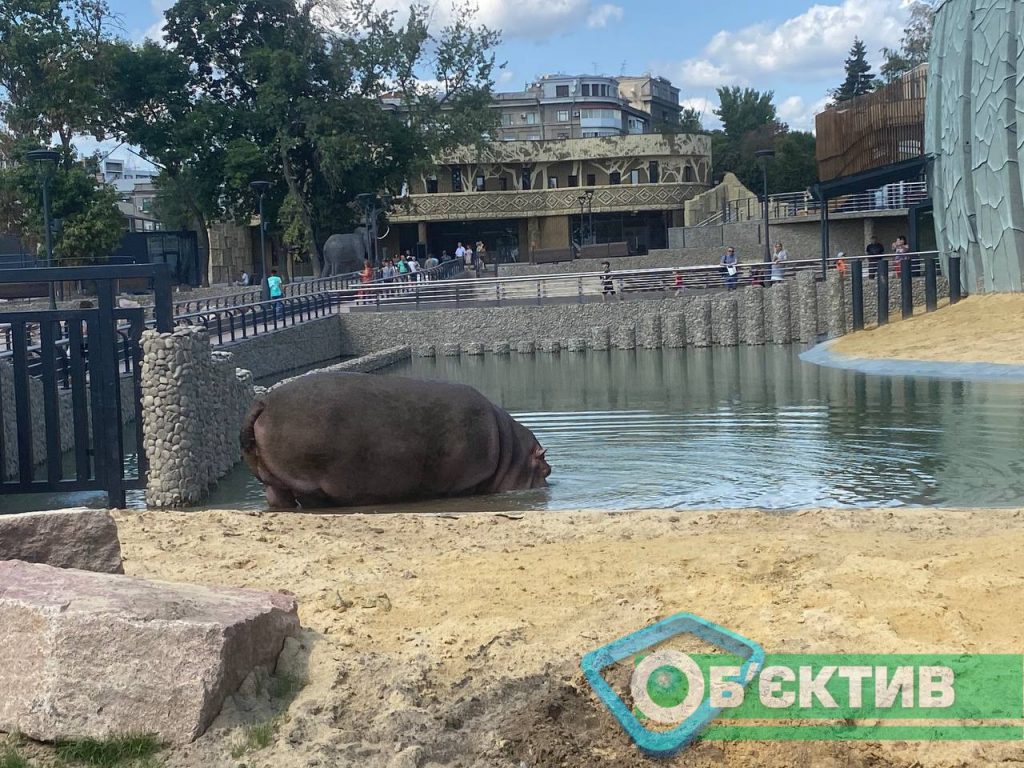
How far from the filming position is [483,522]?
941 cm

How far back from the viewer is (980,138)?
3219cm

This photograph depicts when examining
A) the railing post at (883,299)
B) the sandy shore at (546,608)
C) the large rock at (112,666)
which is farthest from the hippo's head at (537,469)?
the railing post at (883,299)

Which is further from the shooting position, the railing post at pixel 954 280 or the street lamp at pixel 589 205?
the street lamp at pixel 589 205

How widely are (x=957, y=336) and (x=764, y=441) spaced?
11.7m

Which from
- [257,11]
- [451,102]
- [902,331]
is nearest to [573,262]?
[451,102]

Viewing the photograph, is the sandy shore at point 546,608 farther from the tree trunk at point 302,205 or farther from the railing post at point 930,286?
the tree trunk at point 302,205

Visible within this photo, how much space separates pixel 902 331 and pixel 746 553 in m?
22.0

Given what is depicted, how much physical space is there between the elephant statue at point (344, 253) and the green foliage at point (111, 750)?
47881 millimetres

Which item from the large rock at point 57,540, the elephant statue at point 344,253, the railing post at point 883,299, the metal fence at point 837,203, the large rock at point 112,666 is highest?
the metal fence at point 837,203

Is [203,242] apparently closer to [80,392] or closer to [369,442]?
[80,392]

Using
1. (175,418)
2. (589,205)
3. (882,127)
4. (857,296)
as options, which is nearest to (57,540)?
(175,418)

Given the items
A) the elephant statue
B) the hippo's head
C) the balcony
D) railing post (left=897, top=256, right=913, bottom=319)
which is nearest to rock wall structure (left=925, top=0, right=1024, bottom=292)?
railing post (left=897, top=256, right=913, bottom=319)

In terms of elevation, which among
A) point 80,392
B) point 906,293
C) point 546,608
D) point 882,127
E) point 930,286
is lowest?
point 546,608

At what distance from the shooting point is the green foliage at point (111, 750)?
4785 mm
